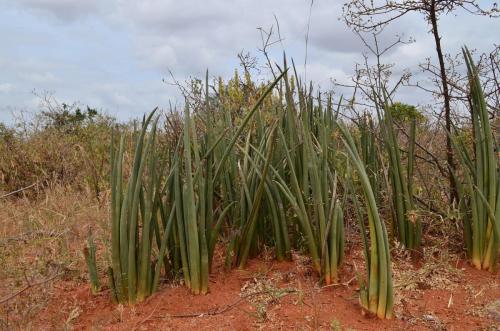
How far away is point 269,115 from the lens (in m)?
3.43

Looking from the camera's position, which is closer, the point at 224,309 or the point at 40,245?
the point at 224,309

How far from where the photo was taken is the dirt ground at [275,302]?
6.72 ft

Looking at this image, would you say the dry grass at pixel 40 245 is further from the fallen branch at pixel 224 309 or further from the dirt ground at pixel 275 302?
the fallen branch at pixel 224 309

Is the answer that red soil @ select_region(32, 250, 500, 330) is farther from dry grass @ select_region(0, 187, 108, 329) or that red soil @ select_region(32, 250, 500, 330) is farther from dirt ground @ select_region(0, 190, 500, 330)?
dry grass @ select_region(0, 187, 108, 329)

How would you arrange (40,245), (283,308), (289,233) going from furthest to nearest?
(40,245), (289,233), (283,308)

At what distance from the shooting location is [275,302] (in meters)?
2.19

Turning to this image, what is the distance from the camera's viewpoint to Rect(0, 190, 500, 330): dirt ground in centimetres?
205

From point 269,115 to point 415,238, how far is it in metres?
1.25

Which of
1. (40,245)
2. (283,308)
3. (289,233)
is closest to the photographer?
(283,308)

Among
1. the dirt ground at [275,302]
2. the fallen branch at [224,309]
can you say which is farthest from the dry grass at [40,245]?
the fallen branch at [224,309]

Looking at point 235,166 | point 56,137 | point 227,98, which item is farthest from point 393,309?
point 56,137

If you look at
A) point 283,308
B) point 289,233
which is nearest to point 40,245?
point 289,233

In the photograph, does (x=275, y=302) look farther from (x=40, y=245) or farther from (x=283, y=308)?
(x=40, y=245)

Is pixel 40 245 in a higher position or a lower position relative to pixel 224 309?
higher
